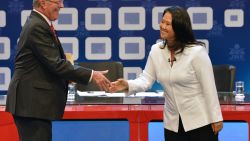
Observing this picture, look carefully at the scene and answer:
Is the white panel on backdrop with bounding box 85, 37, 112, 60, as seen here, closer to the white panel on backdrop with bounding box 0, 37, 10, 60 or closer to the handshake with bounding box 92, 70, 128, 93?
the white panel on backdrop with bounding box 0, 37, 10, 60

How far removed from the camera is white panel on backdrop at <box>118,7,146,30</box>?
6.36 m

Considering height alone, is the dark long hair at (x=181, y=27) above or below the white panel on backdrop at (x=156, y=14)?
below

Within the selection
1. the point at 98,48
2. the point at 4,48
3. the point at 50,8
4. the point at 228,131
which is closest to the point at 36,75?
the point at 50,8

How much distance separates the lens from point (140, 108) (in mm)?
3404

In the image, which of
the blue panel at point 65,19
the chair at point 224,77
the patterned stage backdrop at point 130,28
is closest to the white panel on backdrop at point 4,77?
the patterned stage backdrop at point 130,28

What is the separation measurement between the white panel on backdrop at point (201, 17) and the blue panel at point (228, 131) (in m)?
3.13

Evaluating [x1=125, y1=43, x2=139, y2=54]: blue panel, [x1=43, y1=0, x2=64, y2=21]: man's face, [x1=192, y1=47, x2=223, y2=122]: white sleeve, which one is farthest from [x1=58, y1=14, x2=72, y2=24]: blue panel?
[x1=192, y1=47, x2=223, y2=122]: white sleeve

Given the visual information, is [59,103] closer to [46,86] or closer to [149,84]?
[46,86]

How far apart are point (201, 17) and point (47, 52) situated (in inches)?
150

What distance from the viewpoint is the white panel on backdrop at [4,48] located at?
21.2ft

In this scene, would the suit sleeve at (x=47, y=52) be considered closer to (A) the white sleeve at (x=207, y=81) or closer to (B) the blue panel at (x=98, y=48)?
(A) the white sleeve at (x=207, y=81)

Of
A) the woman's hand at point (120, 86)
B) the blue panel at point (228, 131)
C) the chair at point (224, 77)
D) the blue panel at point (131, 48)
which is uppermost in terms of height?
the blue panel at point (131, 48)

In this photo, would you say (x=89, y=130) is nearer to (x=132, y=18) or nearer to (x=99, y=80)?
(x=99, y=80)

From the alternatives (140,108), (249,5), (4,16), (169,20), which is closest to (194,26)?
(249,5)
